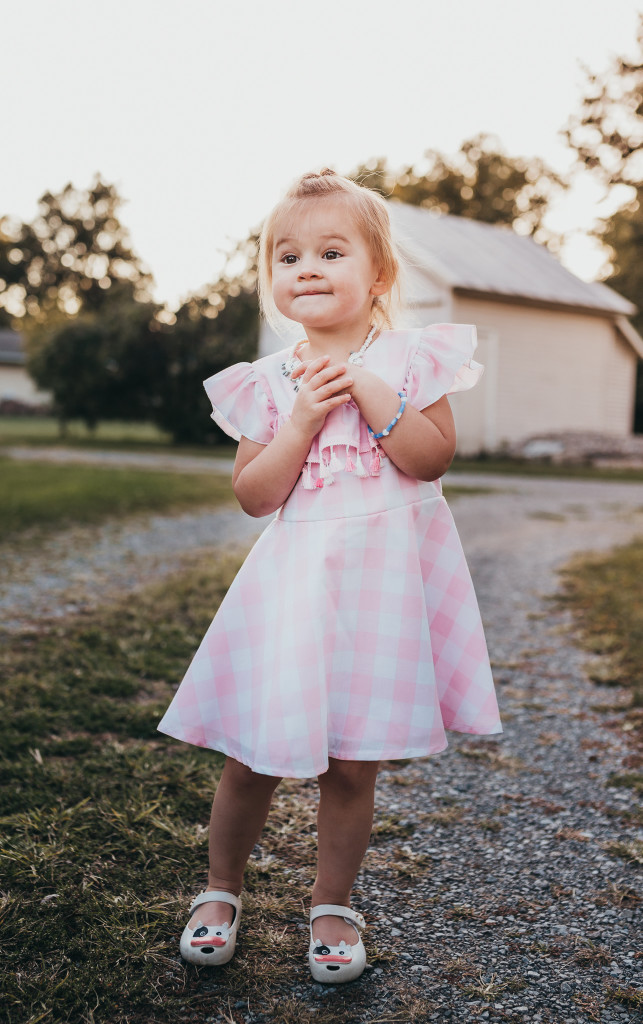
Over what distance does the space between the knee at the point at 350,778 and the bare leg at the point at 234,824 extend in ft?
0.39

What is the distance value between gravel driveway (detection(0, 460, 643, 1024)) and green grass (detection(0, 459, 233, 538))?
9.53ft

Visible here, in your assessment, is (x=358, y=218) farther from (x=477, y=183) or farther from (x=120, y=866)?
(x=477, y=183)

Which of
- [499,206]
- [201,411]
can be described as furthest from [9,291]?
[201,411]

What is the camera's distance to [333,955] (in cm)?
161

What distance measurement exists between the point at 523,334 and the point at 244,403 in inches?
695

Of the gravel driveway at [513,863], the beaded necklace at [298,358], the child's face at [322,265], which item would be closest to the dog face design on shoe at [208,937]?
the gravel driveway at [513,863]

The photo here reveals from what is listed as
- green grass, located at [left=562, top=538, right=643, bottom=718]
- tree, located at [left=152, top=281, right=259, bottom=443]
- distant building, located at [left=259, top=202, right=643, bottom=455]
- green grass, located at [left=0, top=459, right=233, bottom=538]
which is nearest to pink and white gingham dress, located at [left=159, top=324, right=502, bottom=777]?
green grass, located at [left=562, top=538, right=643, bottom=718]

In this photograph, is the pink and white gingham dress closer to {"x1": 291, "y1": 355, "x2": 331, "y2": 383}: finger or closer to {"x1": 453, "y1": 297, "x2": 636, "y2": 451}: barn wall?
{"x1": 291, "y1": 355, "x2": 331, "y2": 383}: finger

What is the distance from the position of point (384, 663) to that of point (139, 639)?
2.27 meters

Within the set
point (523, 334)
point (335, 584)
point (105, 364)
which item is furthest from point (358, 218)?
point (105, 364)

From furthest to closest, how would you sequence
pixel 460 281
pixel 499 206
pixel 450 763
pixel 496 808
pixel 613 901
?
pixel 499 206
pixel 460 281
pixel 450 763
pixel 496 808
pixel 613 901

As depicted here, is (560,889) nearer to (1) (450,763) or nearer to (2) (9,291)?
(1) (450,763)

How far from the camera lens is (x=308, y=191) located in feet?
Result: 5.53

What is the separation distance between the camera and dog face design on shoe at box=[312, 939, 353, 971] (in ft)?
5.27
